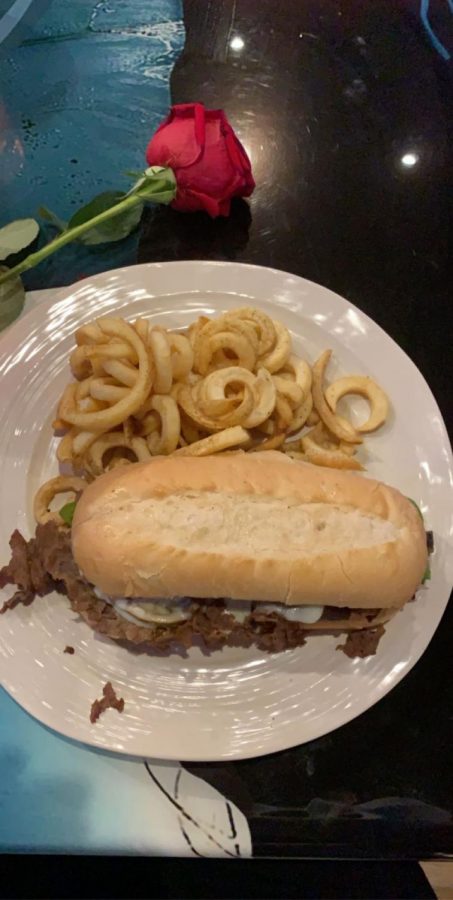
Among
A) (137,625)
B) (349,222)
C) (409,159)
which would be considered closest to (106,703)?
(137,625)

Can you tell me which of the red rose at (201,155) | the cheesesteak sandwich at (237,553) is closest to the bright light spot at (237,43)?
the red rose at (201,155)

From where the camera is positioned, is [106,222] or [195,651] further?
[106,222]

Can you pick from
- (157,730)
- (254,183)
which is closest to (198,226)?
(254,183)

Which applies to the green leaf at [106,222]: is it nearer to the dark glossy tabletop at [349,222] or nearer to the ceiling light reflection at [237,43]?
the dark glossy tabletop at [349,222]

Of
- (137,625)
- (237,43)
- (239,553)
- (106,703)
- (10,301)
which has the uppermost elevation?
(237,43)

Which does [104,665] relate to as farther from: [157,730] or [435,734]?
[435,734]

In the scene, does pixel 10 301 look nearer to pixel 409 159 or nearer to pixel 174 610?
pixel 174 610

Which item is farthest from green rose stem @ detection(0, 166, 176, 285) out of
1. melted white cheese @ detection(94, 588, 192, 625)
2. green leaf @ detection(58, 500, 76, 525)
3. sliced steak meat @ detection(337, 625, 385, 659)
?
sliced steak meat @ detection(337, 625, 385, 659)

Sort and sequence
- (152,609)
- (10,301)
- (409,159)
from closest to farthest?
1. (152,609)
2. (10,301)
3. (409,159)
